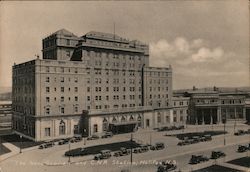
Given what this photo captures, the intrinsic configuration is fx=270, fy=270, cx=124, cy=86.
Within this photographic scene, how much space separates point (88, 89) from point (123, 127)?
1112 cm

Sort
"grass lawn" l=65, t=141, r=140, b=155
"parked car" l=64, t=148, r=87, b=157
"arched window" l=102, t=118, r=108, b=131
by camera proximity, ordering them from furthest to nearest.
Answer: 1. "arched window" l=102, t=118, r=108, b=131
2. "grass lawn" l=65, t=141, r=140, b=155
3. "parked car" l=64, t=148, r=87, b=157

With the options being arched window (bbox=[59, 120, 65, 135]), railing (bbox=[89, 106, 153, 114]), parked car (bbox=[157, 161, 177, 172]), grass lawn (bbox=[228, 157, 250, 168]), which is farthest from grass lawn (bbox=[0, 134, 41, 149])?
grass lawn (bbox=[228, 157, 250, 168])

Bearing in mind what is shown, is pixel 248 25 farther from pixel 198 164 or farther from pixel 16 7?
pixel 16 7

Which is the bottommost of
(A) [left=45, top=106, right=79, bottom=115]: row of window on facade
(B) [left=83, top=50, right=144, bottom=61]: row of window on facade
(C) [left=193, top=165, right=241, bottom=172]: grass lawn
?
(C) [left=193, top=165, right=241, bottom=172]: grass lawn

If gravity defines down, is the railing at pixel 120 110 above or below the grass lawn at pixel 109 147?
above

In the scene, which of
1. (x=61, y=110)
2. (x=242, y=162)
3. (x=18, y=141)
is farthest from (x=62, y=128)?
(x=242, y=162)

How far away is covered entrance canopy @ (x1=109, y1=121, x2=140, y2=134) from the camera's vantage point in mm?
55844

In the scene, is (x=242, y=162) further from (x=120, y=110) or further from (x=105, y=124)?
(x=120, y=110)

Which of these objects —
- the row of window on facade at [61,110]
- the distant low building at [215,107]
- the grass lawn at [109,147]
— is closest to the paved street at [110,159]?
the grass lawn at [109,147]

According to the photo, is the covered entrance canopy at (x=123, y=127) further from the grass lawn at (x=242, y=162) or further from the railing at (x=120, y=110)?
the grass lawn at (x=242, y=162)

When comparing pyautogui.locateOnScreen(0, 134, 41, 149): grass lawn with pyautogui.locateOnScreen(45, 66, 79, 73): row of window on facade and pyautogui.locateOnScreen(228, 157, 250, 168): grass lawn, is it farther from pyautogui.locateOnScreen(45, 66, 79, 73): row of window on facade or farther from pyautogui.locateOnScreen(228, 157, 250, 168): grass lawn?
pyautogui.locateOnScreen(228, 157, 250, 168): grass lawn

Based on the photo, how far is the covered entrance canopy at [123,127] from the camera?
55.8 metres

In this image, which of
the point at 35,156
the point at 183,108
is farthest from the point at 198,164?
the point at 183,108

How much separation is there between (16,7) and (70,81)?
101 feet
